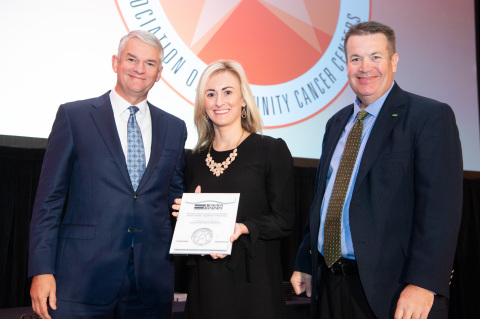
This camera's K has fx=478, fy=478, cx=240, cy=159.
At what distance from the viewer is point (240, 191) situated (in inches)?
83.0

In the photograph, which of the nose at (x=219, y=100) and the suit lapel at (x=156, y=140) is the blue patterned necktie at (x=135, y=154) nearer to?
the suit lapel at (x=156, y=140)

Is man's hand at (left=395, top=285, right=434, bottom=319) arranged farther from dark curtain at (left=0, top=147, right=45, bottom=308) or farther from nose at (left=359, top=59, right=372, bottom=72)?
dark curtain at (left=0, top=147, right=45, bottom=308)

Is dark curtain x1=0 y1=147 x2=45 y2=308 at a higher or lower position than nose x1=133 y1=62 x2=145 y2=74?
lower

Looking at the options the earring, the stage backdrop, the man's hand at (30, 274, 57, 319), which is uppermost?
the stage backdrop

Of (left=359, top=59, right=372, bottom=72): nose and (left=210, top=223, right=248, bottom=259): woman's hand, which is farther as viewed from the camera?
(left=359, top=59, right=372, bottom=72): nose

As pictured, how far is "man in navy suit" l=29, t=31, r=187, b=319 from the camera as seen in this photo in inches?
79.2

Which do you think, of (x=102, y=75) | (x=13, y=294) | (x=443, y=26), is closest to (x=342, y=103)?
(x=443, y=26)

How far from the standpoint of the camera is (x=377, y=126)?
6.34ft

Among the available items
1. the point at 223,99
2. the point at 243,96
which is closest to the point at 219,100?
the point at 223,99

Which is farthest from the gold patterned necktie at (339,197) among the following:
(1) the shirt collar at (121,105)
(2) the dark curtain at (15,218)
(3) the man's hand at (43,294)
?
(2) the dark curtain at (15,218)

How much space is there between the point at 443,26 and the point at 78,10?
10.8ft

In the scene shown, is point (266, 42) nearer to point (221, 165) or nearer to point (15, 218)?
point (221, 165)

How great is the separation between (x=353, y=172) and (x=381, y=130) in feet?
0.67

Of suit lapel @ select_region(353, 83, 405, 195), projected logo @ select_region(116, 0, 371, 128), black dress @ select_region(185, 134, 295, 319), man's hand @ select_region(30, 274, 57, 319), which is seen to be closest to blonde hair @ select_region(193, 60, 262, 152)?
black dress @ select_region(185, 134, 295, 319)
